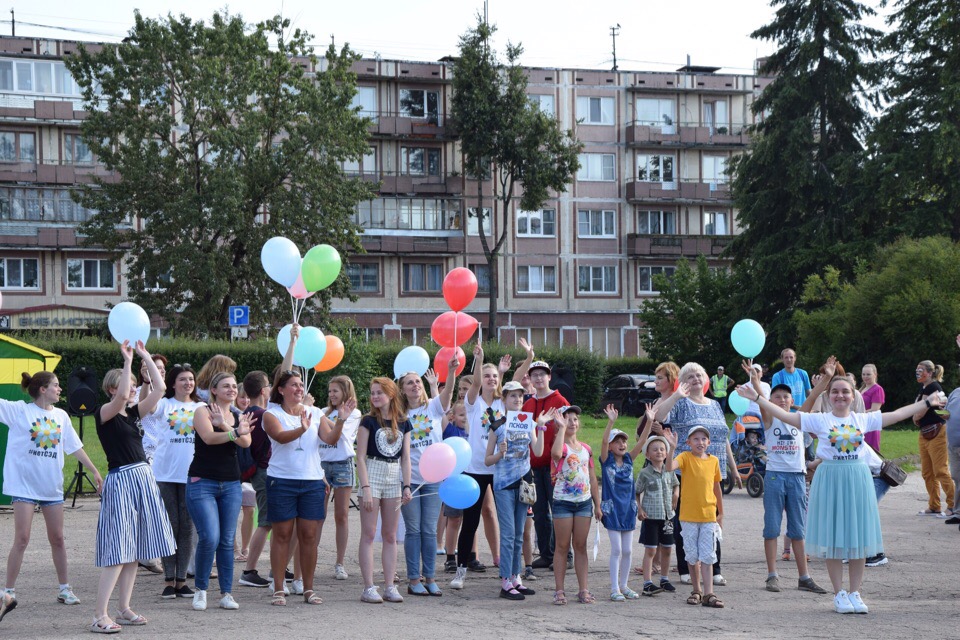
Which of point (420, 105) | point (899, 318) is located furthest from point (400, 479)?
point (420, 105)

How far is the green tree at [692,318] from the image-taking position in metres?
47.7

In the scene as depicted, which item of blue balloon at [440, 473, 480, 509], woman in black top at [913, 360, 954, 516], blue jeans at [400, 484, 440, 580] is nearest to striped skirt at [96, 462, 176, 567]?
blue jeans at [400, 484, 440, 580]

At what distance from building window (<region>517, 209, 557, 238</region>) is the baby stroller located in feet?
138

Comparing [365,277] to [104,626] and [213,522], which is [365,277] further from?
[104,626]

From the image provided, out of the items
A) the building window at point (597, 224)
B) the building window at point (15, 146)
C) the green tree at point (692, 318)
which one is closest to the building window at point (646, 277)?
the building window at point (597, 224)

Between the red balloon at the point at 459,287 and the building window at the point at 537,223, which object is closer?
the red balloon at the point at 459,287

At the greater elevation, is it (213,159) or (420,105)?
(420,105)

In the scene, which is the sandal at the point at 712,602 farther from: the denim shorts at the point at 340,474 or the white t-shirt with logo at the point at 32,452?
the white t-shirt with logo at the point at 32,452

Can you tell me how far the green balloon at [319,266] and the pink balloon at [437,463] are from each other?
2.71m

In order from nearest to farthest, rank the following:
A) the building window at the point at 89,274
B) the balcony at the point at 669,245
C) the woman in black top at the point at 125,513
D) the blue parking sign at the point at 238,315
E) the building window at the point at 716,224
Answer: the woman in black top at the point at 125,513 < the blue parking sign at the point at 238,315 < the building window at the point at 89,274 < the balcony at the point at 669,245 < the building window at the point at 716,224

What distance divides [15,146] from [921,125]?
124 feet

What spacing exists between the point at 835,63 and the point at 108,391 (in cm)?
3684

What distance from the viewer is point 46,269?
51.7 m

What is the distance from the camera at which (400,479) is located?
935 centimetres
